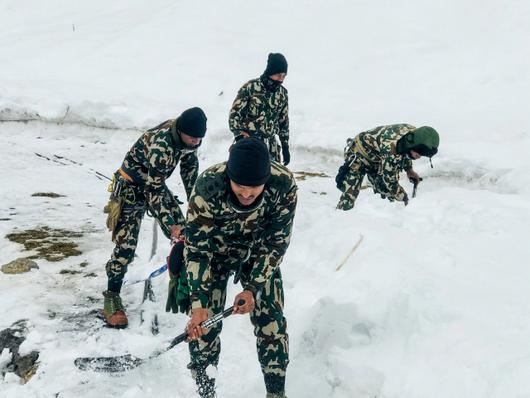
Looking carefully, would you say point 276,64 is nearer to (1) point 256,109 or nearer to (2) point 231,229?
(1) point 256,109

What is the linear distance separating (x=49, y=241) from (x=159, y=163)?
3336 millimetres

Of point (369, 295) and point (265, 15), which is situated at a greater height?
point (265, 15)

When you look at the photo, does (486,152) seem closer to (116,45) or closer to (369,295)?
(369,295)

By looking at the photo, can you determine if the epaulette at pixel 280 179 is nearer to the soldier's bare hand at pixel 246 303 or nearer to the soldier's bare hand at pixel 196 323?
the soldier's bare hand at pixel 246 303

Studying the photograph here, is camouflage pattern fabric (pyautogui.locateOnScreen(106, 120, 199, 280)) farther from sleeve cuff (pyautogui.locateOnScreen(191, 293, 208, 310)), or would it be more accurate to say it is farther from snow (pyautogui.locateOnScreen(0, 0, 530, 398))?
sleeve cuff (pyautogui.locateOnScreen(191, 293, 208, 310))

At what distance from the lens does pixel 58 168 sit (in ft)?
34.6

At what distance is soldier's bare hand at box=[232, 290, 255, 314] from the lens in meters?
3.36

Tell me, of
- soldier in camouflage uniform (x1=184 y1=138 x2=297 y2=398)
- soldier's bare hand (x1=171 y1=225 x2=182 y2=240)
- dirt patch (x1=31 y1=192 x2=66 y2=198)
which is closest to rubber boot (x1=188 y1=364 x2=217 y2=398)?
soldier in camouflage uniform (x1=184 y1=138 x2=297 y2=398)

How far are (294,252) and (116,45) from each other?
14765 millimetres

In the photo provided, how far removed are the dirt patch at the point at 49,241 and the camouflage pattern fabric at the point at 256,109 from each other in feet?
9.62

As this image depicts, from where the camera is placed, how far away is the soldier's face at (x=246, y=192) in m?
3.06

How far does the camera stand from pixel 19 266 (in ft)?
19.6

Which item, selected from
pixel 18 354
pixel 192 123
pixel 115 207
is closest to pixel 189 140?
pixel 192 123

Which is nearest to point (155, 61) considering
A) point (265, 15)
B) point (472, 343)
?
point (265, 15)
